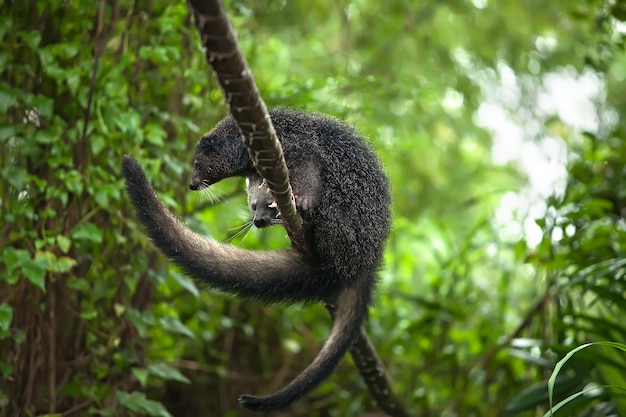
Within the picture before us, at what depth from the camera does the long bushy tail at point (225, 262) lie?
228cm

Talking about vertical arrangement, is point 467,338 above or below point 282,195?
below

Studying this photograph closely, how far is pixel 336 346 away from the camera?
280 cm

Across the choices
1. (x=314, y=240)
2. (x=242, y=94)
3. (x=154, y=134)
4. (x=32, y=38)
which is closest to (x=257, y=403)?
(x=314, y=240)

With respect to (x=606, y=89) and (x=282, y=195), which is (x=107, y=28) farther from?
(x=606, y=89)

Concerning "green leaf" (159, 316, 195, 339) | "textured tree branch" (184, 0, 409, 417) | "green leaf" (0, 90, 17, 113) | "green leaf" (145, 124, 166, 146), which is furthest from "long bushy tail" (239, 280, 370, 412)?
"green leaf" (0, 90, 17, 113)

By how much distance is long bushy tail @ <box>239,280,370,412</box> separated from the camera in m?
2.55

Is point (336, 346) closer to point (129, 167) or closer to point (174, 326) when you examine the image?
point (174, 326)

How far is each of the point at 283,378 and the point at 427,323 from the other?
916 millimetres

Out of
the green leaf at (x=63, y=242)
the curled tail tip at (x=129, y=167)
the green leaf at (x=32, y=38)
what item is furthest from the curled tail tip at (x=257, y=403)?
the green leaf at (x=32, y=38)

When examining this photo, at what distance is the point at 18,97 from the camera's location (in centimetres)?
295

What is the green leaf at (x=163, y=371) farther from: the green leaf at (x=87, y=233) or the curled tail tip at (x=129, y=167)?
the curled tail tip at (x=129, y=167)

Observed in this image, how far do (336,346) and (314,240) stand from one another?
1.43 ft

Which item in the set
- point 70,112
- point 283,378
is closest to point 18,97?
point 70,112

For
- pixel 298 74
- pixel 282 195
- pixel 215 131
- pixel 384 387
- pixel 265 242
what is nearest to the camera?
pixel 282 195
